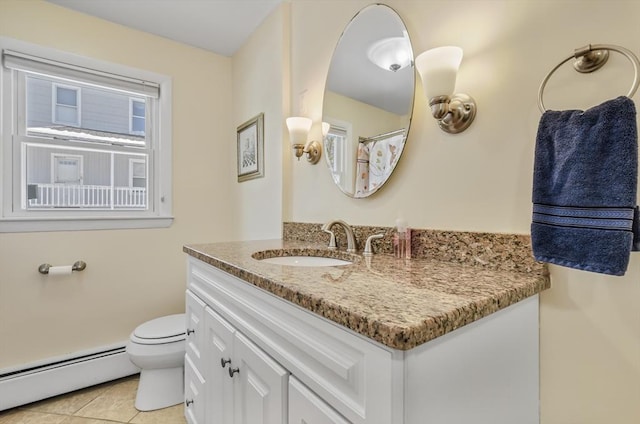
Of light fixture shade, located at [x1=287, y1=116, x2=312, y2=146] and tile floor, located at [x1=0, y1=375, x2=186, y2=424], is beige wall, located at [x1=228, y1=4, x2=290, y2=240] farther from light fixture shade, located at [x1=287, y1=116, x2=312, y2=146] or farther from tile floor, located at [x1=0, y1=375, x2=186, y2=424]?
tile floor, located at [x1=0, y1=375, x2=186, y2=424]

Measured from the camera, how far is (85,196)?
2.00 metres

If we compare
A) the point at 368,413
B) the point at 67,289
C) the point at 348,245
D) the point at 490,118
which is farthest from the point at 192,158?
the point at 368,413

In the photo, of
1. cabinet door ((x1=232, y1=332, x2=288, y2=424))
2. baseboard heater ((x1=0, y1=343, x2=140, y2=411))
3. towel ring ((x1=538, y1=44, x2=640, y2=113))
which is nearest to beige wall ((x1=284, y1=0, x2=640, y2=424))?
towel ring ((x1=538, y1=44, x2=640, y2=113))

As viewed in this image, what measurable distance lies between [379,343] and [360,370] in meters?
0.08

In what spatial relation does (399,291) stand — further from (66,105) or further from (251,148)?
(66,105)

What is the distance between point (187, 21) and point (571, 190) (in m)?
2.27

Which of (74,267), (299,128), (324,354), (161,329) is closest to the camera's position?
(324,354)

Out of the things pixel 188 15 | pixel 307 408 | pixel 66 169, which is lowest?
pixel 307 408

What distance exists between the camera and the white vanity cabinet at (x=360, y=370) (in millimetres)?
496

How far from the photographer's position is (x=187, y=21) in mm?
2008

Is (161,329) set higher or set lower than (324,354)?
lower

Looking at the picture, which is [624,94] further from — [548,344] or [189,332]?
[189,332]

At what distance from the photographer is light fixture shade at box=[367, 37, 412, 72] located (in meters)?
1.16

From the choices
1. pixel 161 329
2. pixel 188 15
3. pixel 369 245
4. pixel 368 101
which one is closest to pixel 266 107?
pixel 188 15
